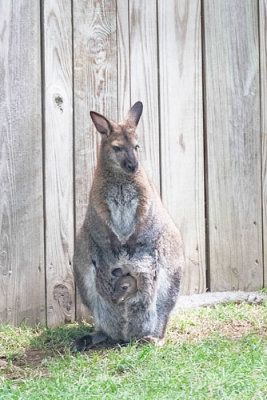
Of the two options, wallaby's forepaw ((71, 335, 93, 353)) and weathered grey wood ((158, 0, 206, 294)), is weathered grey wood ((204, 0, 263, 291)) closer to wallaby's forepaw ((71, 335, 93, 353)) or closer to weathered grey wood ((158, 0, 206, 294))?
weathered grey wood ((158, 0, 206, 294))

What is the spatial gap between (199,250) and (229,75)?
1.41 m

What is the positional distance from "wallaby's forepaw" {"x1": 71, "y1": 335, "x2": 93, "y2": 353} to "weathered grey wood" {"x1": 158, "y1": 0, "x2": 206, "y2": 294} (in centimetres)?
111

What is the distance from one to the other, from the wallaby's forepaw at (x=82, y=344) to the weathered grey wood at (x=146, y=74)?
4.51 feet

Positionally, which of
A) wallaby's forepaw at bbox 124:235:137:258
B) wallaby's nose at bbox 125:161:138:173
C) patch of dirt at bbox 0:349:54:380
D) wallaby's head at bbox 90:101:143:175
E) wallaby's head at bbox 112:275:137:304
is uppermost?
wallaby's head at bbox 90:101:143:175

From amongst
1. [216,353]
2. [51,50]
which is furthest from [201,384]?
[51,50]

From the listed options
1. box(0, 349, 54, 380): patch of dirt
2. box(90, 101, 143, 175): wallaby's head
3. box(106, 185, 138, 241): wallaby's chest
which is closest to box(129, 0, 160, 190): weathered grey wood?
box(90, 101, 143, 175): wallaby's head

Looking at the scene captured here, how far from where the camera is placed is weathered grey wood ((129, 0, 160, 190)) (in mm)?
5508

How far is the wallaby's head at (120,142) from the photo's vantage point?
4828 millimetres

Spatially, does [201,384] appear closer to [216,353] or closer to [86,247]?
[216,353]

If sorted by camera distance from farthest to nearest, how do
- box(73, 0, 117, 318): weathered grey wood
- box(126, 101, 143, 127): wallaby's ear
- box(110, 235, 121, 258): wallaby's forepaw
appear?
box(73, 0, 117, 318): weathered grey wood, box(126, 101, 143, 127): wallaby's ear, box(110, 235, 121, 258): wallaby's forepaw

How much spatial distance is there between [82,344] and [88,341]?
6 centimetres

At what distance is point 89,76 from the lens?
5398 mm

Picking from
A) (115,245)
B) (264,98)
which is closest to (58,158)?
(115,245)

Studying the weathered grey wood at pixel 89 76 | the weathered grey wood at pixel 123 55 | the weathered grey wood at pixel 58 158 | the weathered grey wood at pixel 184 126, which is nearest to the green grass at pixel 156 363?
the weathered grey wood at pixel 58 158
